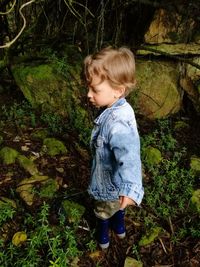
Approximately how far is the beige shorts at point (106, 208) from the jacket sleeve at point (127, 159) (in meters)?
0.42

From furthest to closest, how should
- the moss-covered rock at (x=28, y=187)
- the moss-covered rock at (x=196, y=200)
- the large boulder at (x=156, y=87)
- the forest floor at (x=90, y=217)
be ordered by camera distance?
the large boulder at (x=156, y=87) → the moss-covered rock at (x=196, y=200) → the moss-covered rock at (x=28, y=187) → the forest floor at (x=90, y=217)

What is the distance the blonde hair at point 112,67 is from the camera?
223 centimetres

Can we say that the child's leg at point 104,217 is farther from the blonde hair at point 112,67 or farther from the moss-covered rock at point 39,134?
the moss-covered rock at point 39,134

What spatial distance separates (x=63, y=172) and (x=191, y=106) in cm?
185

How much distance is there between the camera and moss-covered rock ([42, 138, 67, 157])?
12.2ft

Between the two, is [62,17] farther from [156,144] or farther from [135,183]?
[135,183]

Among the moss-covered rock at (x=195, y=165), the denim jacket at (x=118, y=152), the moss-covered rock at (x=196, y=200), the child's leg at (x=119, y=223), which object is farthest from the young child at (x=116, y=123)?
the moss-covered rock at (x=195, y=165)

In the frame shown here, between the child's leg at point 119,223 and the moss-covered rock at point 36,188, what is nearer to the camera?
the child's leg at point 119,223

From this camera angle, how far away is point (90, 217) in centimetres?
309

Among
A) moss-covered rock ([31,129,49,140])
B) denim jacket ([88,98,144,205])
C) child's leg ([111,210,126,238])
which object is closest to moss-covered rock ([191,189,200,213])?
child's leg ([111,210,126,238])

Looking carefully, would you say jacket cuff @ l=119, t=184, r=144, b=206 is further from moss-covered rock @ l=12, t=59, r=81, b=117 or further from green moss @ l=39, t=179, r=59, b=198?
moss-covered rock @ l=12, t=59, r=81, b=117

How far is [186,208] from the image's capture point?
3289mm

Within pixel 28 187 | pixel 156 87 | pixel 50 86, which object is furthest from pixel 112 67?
pixel 156 87

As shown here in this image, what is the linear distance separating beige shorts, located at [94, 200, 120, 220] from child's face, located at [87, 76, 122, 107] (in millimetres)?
704
